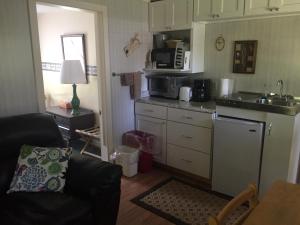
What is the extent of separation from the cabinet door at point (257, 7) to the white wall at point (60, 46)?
209cm

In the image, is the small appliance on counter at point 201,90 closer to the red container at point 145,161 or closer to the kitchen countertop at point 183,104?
the kitchen countertop at point 183,104

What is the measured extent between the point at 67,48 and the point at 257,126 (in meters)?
3.26

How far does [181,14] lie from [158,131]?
1.47m

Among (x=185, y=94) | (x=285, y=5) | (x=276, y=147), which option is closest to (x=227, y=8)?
(x=285, y=5)

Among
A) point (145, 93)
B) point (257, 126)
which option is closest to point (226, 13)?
point (257, 126)

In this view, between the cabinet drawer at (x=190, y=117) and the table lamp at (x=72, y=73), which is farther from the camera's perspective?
the table lamp at (x=72, y=73)

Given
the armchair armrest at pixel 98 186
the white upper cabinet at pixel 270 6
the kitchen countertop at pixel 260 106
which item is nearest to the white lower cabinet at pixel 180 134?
the kitchen countertop at pixel 260 106

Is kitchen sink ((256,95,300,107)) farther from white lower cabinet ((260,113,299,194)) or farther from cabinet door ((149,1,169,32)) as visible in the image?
cabinet door ((149,1,169,32))

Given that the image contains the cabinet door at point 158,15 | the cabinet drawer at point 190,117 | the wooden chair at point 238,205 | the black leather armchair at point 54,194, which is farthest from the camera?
the cabinet door at point 158,15

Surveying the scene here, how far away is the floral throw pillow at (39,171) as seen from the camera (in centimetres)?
184

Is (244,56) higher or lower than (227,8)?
lower

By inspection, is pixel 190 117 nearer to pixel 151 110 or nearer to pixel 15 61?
pixel 151 110

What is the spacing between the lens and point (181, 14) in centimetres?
308

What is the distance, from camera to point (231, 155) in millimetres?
2547
